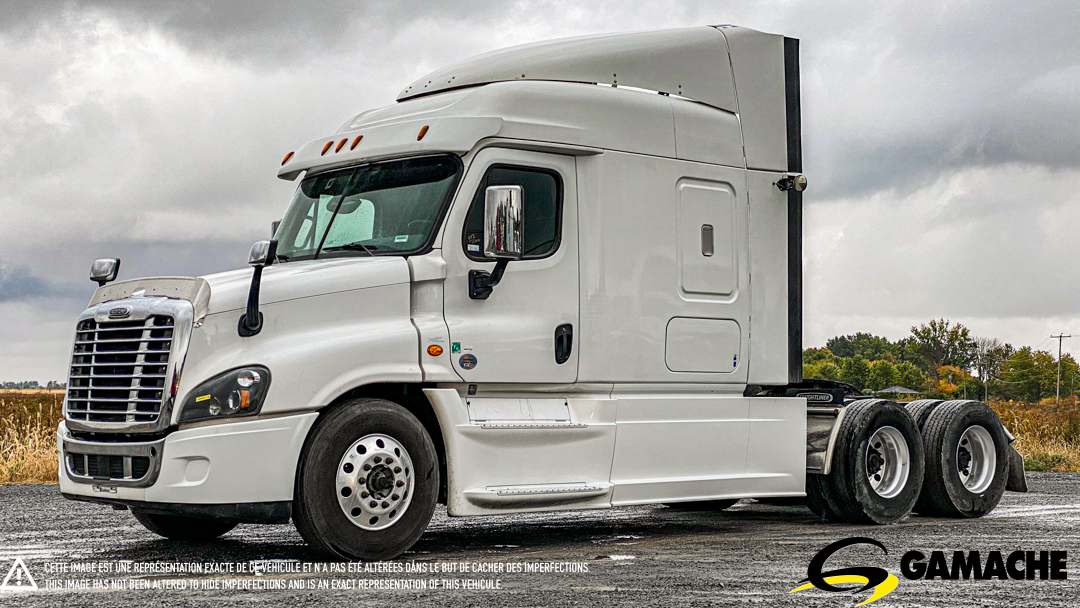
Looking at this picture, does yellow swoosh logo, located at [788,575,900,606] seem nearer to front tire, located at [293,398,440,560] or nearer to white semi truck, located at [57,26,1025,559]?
white semi truck, located at [57,26,1025,559]

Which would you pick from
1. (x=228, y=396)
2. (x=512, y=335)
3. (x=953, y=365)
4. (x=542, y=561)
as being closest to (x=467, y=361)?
(x=512, y=335)

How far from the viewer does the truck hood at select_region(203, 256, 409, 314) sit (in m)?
8.05

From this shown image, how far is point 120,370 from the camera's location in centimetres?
Answer: 823

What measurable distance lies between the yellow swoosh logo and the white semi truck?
7.10 feet

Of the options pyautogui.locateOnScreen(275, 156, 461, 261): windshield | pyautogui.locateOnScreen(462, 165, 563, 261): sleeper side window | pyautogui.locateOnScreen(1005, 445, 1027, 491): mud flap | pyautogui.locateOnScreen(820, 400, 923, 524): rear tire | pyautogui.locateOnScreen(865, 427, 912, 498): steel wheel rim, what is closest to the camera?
pyautogui.locateOnScreen(275, 156, 461, 261): windshield

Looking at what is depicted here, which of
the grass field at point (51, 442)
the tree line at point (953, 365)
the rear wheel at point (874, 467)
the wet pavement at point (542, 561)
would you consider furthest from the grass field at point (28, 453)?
the tree line at point (953, 365)

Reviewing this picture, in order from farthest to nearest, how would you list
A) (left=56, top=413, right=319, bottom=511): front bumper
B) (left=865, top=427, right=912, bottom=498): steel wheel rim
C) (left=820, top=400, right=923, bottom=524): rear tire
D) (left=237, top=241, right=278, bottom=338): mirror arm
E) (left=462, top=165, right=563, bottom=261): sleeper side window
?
1. (left=865, top=427, right=912, bottom=498): steel wheel rim
2. (left=820, top=400, right=923, bottom=524): rear tire
3. (left=462, top=165, right=563, bottom=261): sleeper side window
4. (left=237, top=241, right=278, bottom=338): mirror arm
5. (left=56, top=413, right=319, bottom=511): front bumper

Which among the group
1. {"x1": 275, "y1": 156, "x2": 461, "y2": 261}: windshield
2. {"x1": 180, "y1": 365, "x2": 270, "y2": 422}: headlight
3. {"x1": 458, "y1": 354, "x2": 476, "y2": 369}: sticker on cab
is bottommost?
{"x1": 180, "y1": 365, "x2": 270, "y2": 422}: headlight

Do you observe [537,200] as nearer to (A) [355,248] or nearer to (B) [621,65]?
(A) [355,248]

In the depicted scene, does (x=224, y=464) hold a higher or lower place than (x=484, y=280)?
lower

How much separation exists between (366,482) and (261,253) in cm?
163

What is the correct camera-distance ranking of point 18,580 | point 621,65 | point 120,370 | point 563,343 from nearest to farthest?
point 18,580
point 120,370
point 563,343
point 621,65

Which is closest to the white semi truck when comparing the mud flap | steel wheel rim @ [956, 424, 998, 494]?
steel wheel rim @ [956, 424, 998, 494]

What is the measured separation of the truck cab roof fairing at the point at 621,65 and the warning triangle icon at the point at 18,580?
4757 mm
